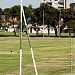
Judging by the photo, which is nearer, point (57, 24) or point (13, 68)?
point (13, 68)

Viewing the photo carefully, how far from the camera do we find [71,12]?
94.4 m

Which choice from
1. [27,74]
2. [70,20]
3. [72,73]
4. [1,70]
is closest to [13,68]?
[1,70]

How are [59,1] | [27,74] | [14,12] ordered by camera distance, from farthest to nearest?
1. [59,1]
2. [14,12]
3. [27,74]

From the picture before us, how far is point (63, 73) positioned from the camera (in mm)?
18281

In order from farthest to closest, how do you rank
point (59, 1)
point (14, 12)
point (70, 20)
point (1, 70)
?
point (59, 1)
point (14, 12)
point (70, 20)
point (1, 70)

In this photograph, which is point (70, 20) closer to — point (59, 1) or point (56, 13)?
point (56, 13)

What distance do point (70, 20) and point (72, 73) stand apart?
76.7 m

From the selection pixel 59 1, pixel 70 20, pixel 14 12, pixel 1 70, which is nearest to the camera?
pixel 1 70

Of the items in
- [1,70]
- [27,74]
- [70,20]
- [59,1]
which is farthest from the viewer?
[59,1]

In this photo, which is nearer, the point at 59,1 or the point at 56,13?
the point at 56,13

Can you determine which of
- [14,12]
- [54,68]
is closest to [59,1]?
[14,12]

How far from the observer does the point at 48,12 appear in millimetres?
98625

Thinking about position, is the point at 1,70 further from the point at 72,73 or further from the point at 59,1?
the point at 59,1

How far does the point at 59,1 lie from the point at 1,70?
6553 inches
